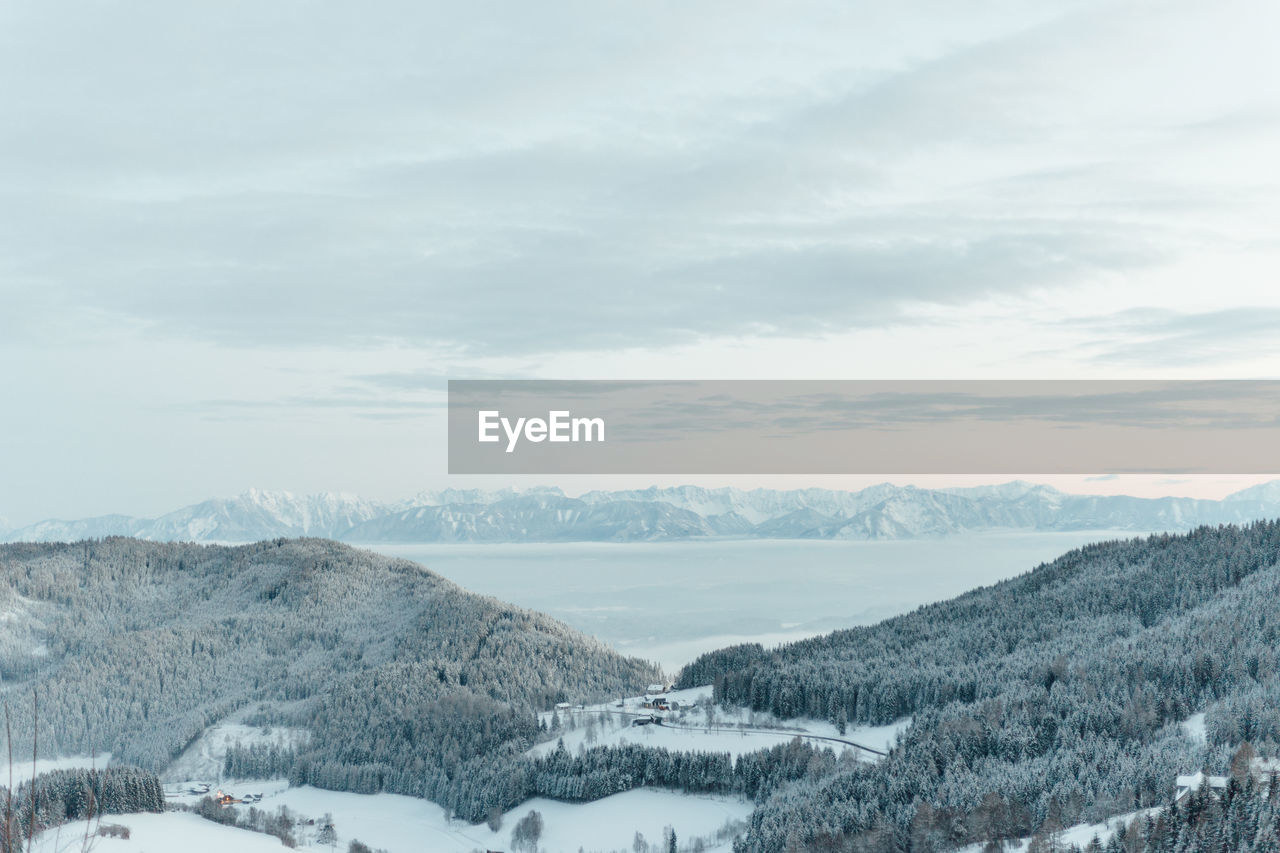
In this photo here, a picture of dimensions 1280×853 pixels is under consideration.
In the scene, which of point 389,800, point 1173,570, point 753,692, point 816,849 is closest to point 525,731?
point 389,800

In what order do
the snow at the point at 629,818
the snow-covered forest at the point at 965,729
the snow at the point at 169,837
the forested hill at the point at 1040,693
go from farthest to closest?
the snow at the point at 629,818 → the snow at the point at 169,837 → the forested hill at the point at 1040,693 → the snow-covered forest at the point at 965,729

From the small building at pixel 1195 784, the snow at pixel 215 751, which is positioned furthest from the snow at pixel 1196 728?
the snow at pixel 215 751

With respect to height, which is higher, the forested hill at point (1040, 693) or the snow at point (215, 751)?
the forested hill at point (1040, 693)

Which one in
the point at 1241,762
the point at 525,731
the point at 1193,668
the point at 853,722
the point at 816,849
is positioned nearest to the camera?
the point at 1241,762

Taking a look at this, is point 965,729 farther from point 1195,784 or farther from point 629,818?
point 629,818

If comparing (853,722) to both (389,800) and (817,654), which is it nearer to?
(817,654)

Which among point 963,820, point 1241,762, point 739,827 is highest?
point 1241,762

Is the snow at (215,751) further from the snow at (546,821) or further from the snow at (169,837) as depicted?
the snow at (169,837)
